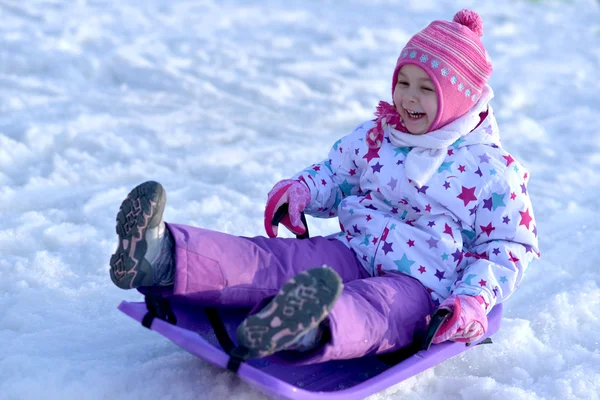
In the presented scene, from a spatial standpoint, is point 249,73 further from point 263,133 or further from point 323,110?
point 263,133

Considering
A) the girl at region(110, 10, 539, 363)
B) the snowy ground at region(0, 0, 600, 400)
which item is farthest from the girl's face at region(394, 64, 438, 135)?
the snowy ground at region(0, 0, 600, 400)

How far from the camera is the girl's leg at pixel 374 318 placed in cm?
181

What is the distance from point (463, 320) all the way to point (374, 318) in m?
0.23

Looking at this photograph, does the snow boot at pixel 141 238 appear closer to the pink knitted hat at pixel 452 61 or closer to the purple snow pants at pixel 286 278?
the purple snow pants at pixel 286 278

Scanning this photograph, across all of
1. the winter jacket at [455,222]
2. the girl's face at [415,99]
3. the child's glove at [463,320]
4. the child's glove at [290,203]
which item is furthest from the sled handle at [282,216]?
the child's glove at [463,320]

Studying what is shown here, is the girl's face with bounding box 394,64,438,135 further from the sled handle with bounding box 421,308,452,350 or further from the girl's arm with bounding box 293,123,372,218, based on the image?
the sled handle with bounding box 421,308,452,350

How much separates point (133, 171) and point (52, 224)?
2.30ft

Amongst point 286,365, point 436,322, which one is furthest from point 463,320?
point 286,365

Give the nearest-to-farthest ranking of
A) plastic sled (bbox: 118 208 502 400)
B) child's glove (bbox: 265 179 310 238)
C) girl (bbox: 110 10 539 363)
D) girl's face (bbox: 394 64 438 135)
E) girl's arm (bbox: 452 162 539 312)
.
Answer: plastic sled (bbox: 118 208 502 400)
girl (bbox: 110 10 539 363)
girl's arm (bbox: 452 162 539 312)
girl's face (bbox: 394 64 438 135)
child's glove (bbox: 265 179 310 238)

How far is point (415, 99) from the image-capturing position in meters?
2.25

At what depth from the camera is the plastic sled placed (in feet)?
5.86

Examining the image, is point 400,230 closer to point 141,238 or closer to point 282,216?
point 282,216

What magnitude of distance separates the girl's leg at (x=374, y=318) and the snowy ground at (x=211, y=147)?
19 centimetres

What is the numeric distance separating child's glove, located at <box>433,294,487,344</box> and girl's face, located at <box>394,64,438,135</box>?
1.70 ft
